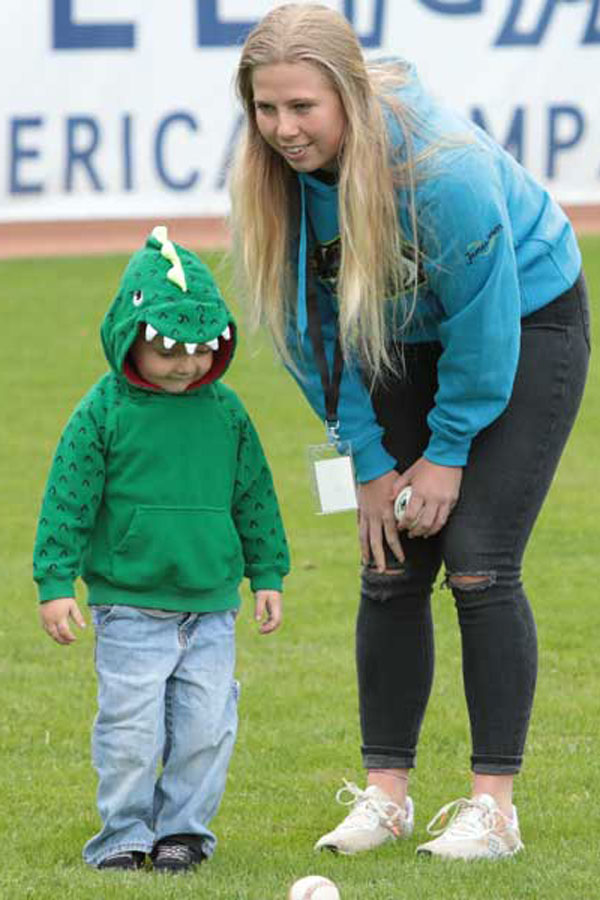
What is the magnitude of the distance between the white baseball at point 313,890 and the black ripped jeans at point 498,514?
68 cm

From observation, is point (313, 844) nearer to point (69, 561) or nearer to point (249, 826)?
point (249, 826)

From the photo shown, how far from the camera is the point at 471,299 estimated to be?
468cm

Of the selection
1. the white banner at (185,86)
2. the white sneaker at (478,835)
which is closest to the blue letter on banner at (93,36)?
the white banner at (185,86)

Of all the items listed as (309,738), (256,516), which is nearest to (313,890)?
(256,516)

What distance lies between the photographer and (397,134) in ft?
15.2

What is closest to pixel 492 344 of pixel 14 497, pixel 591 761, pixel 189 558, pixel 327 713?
pixel 189 558

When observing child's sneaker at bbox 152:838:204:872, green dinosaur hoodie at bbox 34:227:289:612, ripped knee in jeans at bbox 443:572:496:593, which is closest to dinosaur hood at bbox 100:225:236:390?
green dinosaur hoodie at bbox 34:227:289:612

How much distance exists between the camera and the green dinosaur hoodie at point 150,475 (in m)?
4.68

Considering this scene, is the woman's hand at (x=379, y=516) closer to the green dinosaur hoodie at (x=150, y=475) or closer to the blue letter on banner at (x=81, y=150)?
the green dinosaur hoodie at (x=150, y=475)

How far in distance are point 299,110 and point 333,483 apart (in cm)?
85

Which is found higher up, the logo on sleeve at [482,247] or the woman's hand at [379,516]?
the logo on sleeve at [482,247]

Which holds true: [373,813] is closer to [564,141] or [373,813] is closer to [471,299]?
[471,299]

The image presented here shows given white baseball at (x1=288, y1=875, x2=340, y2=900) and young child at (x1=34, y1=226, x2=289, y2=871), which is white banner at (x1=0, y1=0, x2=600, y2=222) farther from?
white baseball at (x1=288, y1=875, x2=340, y2=900)

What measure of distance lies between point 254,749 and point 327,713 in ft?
1.36
